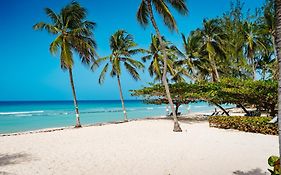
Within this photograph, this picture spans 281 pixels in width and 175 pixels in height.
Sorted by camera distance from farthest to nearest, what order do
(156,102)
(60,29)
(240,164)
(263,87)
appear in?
(156,102), (60,29), (263,87), (240,164)

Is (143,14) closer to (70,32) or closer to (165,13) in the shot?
(165,13)

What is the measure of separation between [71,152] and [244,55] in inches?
1133

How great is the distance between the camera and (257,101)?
1630cm

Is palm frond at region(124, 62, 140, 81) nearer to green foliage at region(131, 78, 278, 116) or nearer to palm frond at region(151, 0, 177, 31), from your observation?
green foliage at region(131, 78, 278, 116)

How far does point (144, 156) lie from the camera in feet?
27.7

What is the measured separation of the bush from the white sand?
0.70 m

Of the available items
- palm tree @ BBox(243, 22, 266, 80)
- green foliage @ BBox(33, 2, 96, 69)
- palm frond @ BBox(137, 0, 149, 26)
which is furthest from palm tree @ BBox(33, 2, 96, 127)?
palm tree @ BBox(243, 22, 266, 80)

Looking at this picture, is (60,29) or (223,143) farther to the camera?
(60,29)

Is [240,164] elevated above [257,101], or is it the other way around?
[257,101]

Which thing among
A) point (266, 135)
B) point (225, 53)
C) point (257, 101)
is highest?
point (225, 53)

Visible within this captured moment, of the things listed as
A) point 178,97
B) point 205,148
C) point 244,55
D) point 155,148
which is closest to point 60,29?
point 178,97

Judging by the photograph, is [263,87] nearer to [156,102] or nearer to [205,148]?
[205,148]

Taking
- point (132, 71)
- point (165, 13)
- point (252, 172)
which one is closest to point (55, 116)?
point (132, 71)

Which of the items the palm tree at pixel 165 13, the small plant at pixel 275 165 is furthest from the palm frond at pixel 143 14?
the small plant at pixel 275 165
